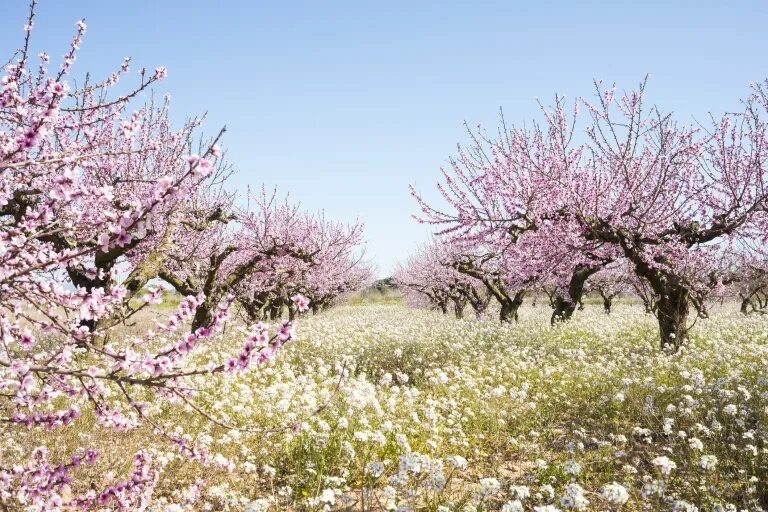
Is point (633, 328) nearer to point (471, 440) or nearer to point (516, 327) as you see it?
point (516, 327)

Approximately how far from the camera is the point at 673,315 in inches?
534

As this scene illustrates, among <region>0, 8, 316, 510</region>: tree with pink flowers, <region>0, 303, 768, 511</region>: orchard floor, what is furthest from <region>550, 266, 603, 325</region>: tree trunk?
<region>0, 8, 316, 510</region>: tree with pink flowers

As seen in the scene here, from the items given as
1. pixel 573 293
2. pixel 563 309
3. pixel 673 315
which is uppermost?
pixel 573 293

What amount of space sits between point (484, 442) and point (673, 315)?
8.68 meters

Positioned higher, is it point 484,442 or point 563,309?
point 563,309

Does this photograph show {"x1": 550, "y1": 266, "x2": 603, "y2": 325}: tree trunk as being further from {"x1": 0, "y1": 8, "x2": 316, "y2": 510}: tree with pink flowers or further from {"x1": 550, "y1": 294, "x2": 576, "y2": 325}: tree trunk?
{"x1": 0, "y1": 8, "x2": 316, "y2": 510}: tree with pink flowers

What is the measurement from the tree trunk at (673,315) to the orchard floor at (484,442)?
1228mm

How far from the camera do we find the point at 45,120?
273 centimetres

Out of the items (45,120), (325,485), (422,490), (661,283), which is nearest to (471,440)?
Result: (422,490)

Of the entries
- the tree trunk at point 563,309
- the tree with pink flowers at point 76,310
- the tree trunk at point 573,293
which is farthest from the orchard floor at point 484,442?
the tree trunk at point 563,309

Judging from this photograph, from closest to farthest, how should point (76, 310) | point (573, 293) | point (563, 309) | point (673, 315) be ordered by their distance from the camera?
point (76, 310) → point (673, 315) → point (573, 293) → point (563, 309)

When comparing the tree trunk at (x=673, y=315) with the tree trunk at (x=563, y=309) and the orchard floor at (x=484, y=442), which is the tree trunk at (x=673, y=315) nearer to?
the orchard floor at (x=484, y=442)

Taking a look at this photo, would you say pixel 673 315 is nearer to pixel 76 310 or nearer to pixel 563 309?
pixel 563 309

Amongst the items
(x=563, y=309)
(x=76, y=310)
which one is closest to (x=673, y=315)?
(x=563, y=309)
